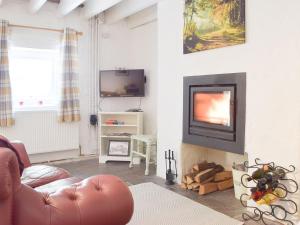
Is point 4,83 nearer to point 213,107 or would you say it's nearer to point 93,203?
point 213,107

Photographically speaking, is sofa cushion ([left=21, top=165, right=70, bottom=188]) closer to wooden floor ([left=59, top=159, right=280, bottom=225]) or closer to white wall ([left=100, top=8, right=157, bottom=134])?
wooden floor ([left=59, top=159, right=280, bottom=225])

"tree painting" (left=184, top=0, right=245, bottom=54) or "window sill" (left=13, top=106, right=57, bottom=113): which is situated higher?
"tree painting" (left=184, top=0, right=245, bottom=54)

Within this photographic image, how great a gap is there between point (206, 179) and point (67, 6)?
9.66 ft

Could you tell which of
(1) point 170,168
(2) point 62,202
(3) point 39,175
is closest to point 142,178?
(1) point 170,168

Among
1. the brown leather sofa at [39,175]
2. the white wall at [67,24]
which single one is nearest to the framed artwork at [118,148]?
the white wall at [67,24]

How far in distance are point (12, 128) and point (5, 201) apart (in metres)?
3.33

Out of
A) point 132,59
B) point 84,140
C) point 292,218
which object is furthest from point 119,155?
point 292,218

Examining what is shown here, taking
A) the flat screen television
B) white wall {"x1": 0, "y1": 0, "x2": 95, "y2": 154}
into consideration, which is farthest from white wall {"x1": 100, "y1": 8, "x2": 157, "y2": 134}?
white wall {"x1": 0, "y1": 0, "x2": 95, "y2": 154}

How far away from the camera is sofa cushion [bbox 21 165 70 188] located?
7.08 ft

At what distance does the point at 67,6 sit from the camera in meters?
4.04

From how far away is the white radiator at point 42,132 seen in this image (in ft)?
13.5

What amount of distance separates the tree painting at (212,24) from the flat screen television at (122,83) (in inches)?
54.7

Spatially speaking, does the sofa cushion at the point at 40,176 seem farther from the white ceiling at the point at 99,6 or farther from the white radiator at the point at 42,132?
the white ceiling at the point at 99,6

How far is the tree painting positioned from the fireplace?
325 millimetres
